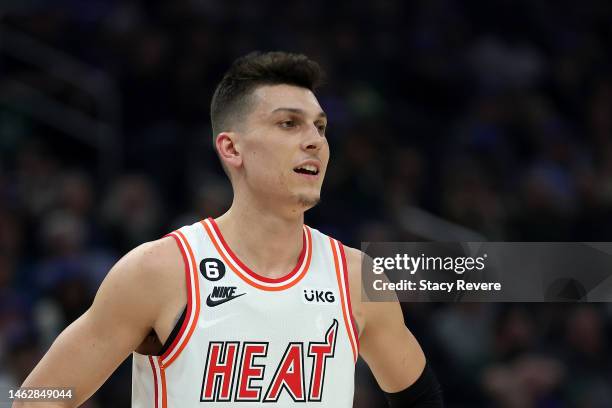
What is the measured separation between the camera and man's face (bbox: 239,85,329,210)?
3.82 metres

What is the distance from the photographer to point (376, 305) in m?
3.98

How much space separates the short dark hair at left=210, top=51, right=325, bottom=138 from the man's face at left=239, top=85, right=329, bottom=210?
0.13ft

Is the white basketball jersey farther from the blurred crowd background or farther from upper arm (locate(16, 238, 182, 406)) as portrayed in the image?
the blurred crowd background

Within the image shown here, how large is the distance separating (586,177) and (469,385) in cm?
275

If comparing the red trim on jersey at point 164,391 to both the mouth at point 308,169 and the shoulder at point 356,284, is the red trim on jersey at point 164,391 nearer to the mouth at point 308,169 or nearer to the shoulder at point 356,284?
the shoulder at point 356,284

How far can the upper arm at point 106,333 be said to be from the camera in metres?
3.56

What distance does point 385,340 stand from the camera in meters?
4.05

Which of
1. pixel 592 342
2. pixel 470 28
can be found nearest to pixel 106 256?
pixel 592 342

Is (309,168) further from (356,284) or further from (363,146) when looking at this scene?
(363,146)

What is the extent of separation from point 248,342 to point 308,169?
670 millimetres

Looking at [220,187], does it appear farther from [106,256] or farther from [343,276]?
[343,276]

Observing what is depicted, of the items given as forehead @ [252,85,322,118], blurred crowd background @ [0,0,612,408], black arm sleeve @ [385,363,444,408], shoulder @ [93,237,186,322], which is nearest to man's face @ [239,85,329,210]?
forehead @ [252,85,322,118]

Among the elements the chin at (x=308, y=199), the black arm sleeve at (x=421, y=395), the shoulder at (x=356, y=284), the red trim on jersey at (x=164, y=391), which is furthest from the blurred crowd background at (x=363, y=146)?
the chin at (x=308, y=199)

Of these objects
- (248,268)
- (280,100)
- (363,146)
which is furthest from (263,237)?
(363,146)
